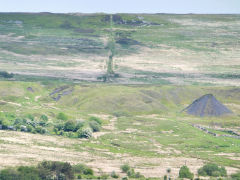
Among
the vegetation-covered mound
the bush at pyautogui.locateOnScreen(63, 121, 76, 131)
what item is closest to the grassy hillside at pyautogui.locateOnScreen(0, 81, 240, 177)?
the vegetation-covered mound

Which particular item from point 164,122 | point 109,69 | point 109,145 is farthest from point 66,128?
point 109,69

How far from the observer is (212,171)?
6919 centimetres

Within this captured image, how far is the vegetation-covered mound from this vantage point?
124 meters

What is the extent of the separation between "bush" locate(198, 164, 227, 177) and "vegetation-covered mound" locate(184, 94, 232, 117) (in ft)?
175

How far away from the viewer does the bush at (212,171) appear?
226 ft

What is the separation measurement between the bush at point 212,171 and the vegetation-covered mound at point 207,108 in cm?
5336

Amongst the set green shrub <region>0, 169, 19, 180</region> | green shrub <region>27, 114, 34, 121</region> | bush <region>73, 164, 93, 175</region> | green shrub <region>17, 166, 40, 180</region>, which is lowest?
green shrub <region>27, 114, 34, 121</region>

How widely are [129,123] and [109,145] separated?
76.2ft

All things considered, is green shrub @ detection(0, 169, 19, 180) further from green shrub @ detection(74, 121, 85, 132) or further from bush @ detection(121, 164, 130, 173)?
green shrub @ detection(74, 121, 85, 132)

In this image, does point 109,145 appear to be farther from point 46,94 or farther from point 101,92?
point 46,94

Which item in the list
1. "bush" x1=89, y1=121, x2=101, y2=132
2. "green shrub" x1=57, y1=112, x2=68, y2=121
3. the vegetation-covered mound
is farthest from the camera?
the vegetation-covered mound

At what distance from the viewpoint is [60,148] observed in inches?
3189

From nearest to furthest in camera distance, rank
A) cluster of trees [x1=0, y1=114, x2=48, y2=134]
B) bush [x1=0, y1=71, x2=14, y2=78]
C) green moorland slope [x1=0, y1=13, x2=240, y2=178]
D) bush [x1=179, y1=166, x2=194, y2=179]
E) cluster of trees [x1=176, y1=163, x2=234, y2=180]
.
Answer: bush [x1=179, y1=166, x2=194, y2=179], cluster of trees [x1=176, y1=163, x2=234, y2=180], green moorland slope [x1=0, y1=13, x2=240, y2=178], cluster of trees [x1=0, y1=114, x2=48, y2=134], bush [x1=0, y1=71, x2=14, y2=78]

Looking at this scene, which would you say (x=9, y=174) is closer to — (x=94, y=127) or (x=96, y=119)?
(x=94, y=127)
